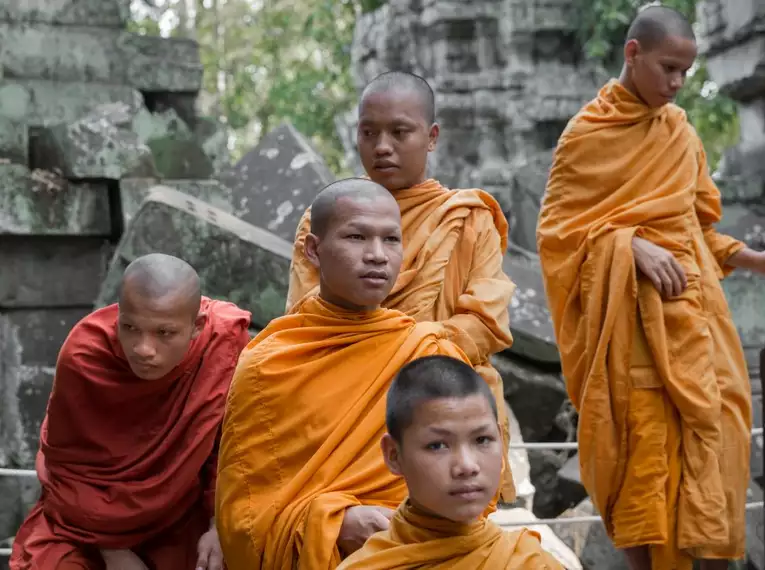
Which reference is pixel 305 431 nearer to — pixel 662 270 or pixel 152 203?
pixel 662 270

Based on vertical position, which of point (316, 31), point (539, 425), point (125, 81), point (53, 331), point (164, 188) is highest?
point (316, 31)

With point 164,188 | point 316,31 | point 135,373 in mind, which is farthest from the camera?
point 316,31

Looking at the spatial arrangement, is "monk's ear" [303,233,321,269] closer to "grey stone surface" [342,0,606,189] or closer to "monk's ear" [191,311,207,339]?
"monk's ear" [191,311,207,339]

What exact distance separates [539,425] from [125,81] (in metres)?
2.60

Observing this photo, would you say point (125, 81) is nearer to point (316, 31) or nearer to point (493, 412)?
point (493, 412)

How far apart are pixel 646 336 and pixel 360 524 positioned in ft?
5.81

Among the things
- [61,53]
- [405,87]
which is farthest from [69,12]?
[405,87]

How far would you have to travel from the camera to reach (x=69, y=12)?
Answer: 5.73 m

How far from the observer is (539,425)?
5.89 meters

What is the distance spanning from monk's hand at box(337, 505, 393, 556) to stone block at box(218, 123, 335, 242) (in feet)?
10.7

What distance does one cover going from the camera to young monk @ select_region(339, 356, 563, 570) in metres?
2.23

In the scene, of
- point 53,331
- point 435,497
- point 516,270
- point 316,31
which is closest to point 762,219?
point 516,270

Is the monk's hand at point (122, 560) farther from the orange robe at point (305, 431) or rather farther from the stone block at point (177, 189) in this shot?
the stone block at point (177, 189)

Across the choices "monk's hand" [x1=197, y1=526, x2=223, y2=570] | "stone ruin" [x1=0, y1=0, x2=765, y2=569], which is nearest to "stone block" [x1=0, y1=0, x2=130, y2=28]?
"stone ruin" [x1=0, y1=0, x2=765, y2=569]
